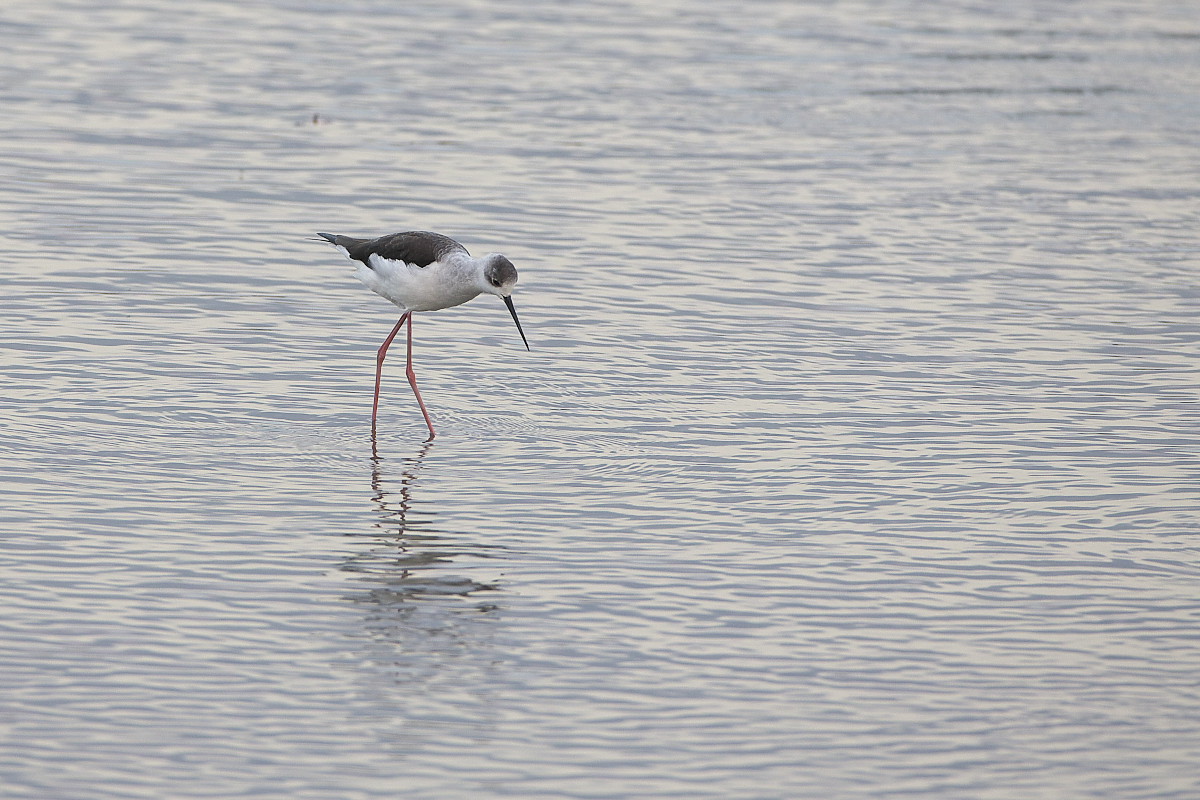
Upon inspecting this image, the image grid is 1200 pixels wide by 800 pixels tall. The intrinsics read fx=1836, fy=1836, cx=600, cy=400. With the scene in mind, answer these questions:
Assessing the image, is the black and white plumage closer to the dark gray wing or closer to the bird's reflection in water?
the dark gray wing

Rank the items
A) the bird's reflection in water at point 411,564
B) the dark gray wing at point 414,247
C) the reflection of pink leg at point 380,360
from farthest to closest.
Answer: the dark gray wing at point 414,247 → the reflection of pink leg at point 380,360 → the bird's reflection in water at point 411,564

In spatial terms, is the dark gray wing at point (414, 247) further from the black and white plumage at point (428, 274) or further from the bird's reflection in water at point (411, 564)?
the bird's reflection in water at point (411, 564)

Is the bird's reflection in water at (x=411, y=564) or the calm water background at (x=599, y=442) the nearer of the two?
the calm water background at (x=599, y=442)

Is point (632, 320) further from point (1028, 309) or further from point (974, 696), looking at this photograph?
point (974, 696)

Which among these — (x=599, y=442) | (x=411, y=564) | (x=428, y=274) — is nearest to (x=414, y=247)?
(x=428, y=274)

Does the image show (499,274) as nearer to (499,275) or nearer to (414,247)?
(499,275)

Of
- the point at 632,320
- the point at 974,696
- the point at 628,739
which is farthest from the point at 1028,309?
the point at 628,739

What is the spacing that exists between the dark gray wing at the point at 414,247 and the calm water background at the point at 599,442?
2.95ft

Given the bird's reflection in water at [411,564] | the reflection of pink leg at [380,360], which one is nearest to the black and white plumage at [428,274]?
the reflection of pink leg at [380,360]

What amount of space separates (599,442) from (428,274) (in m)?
1.65

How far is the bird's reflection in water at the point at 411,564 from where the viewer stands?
27.1 ft

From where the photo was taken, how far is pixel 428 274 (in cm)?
1152

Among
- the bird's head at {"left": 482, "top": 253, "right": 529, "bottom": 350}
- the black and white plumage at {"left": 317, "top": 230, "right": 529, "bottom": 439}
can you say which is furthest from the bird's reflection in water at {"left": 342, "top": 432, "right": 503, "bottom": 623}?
the bird's head at {"left": 482, "top": 253, "right": 529, "bottom": 350}

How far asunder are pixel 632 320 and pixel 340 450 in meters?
3.40
